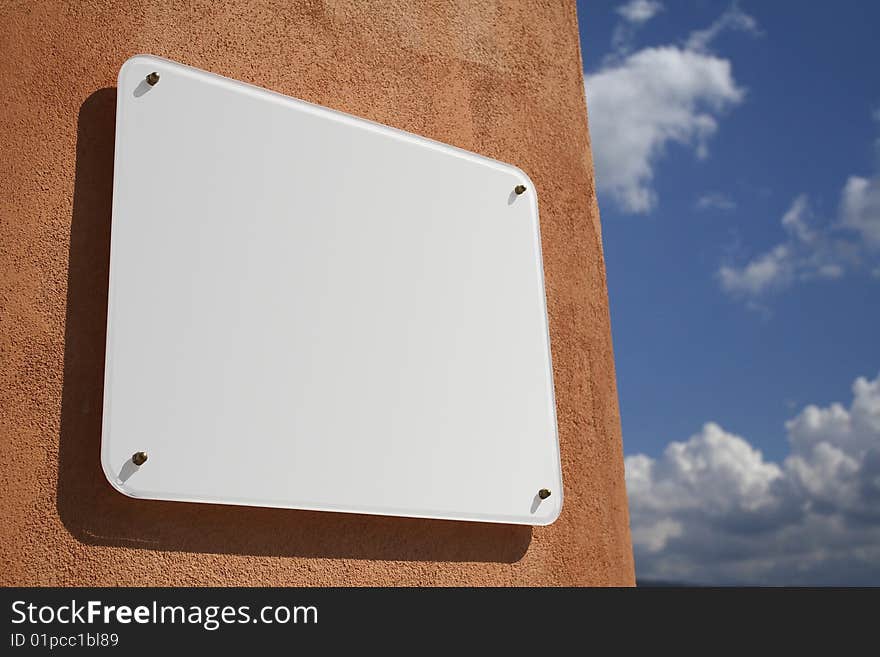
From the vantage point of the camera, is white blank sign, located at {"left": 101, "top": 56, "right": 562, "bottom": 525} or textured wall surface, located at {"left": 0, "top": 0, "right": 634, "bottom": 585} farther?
white blank sign, located at {"left": 101, "top": 56, "right": 562, "bottom": 525}

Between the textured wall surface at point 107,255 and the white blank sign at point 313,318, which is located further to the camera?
the white blank sign at point 313,318

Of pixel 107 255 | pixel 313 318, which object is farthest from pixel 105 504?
pixel 313 318

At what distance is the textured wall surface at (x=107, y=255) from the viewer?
2053 millimetres

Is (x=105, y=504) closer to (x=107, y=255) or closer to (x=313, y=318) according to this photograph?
(x=107, y=255)

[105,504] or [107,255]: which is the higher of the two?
[107,255]

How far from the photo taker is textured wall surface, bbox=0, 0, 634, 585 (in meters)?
2.05

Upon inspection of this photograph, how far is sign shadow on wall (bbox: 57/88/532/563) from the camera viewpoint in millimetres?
2053

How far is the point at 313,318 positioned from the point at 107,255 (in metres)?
0.53

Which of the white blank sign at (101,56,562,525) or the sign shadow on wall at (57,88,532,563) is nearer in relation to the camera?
the sign shadow on wall at (57,88,532,563)

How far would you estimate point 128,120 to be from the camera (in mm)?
2297

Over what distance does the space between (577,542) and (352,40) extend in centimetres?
171

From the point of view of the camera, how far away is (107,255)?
223cm

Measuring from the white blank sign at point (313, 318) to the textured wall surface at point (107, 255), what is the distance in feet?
0.28

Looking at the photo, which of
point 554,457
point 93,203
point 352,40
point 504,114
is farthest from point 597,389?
point 93,203
